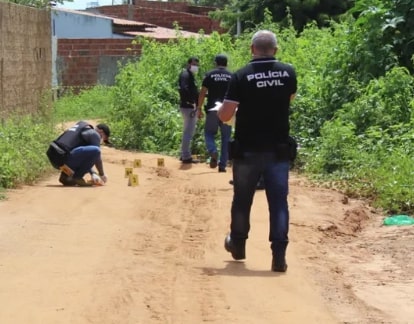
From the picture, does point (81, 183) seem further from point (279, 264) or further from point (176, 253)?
point (279, 264)

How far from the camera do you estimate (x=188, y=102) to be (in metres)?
15.9

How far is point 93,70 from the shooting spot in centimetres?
2898

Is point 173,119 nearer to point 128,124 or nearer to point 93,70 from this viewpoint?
point 128,124

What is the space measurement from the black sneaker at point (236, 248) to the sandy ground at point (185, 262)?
0.07 m

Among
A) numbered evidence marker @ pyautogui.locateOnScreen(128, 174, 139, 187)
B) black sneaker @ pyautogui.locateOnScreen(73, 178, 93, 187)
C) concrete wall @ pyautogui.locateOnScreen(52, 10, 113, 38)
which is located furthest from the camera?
concrete wall @ pyautogui.locateOnScreen(52, 10, 113, 38)

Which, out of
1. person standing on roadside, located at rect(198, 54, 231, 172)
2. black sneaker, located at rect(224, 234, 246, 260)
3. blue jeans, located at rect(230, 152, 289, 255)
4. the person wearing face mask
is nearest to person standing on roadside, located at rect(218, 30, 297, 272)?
blue jeans, located at rect(230, 152, 289, 255)

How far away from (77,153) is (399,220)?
466 cm

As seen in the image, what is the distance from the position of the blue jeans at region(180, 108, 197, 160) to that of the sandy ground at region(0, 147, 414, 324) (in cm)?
379

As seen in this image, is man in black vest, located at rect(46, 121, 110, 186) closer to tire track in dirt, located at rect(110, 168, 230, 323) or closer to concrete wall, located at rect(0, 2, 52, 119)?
tire track in dirt, located at rect(110, 168, 230, 323)

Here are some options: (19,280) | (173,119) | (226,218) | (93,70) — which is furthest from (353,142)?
(93,70)

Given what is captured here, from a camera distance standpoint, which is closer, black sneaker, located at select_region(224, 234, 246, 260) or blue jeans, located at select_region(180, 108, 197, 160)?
black sneaker, located at select_region(224, 234, 246, 260)

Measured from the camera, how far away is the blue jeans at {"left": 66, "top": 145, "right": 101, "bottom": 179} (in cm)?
1213

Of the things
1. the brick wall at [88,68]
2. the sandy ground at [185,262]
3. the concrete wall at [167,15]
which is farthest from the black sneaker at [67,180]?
the concrete wall at [167,15]

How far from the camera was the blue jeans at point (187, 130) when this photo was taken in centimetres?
1590
